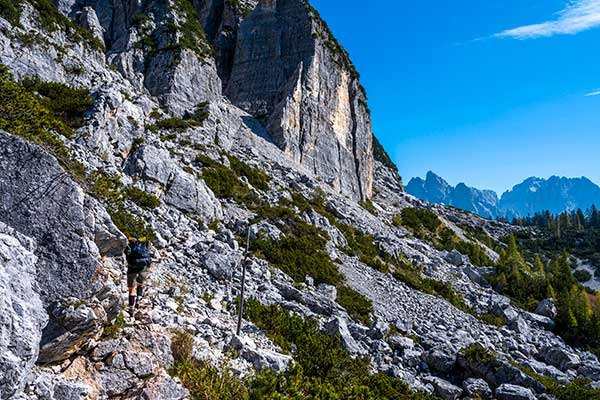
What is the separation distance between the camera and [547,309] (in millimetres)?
29984

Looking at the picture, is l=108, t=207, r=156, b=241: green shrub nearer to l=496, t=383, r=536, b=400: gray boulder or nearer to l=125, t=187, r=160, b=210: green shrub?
l=125, t=187, r=160, b=210: green shrub

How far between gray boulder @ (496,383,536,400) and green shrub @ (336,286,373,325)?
5851 mm

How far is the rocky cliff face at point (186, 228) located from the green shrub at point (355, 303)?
0.50 ft

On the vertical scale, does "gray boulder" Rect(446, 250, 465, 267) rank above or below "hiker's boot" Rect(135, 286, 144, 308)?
above

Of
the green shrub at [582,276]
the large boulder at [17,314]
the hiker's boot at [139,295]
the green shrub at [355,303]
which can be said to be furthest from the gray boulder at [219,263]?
the green shrub at [582,276]

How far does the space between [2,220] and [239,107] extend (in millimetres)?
42064

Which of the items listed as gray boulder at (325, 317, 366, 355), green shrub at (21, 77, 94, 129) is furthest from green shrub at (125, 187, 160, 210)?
gray boulder at (325, 317, 366, 355)

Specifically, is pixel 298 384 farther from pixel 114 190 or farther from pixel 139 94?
pixel 139 94

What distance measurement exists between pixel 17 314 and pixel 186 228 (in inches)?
463

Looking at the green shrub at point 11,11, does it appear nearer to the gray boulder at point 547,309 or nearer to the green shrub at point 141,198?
the green shrub at point 141,198

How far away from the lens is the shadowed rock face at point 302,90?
44781 mm

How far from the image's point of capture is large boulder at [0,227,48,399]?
5527mm

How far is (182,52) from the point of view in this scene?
3916cm

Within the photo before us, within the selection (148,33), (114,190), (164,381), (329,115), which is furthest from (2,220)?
(329,115)
